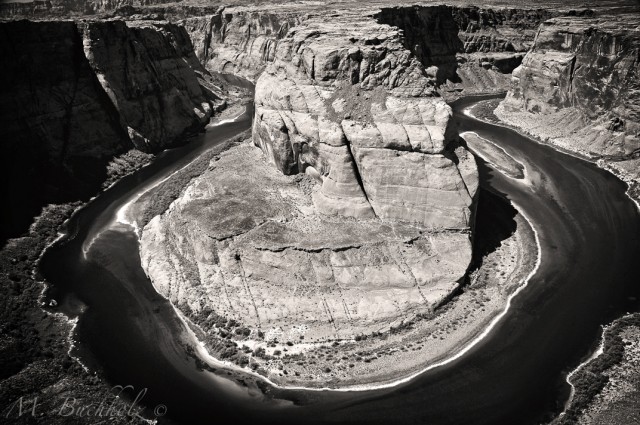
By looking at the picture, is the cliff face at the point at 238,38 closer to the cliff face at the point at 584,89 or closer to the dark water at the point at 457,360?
the cliff face at the point at 584,89

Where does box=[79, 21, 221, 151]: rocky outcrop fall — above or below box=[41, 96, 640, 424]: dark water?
above

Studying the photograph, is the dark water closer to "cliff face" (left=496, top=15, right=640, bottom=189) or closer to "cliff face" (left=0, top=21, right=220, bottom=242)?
"cliff face" (left=0, top=21, right=220, bottom=242)

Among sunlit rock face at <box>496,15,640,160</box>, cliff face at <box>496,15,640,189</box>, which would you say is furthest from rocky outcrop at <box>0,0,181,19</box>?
sunlit rock face at <box>496,15,640,160</box>

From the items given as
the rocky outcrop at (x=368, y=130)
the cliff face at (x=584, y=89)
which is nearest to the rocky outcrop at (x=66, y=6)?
the cliff face at (x=584, y=89)

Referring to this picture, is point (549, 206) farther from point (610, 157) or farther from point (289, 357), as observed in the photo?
point (289, 357)

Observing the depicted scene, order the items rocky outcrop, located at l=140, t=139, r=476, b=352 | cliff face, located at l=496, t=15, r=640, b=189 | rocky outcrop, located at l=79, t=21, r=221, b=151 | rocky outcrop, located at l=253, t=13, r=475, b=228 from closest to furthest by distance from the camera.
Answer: rocky outcrop, located at l=140, t=139, r=476, b=352 < rocky outcrop, located at l=253, t=13, r=475, b=228 < cliff face, located at l=496, t=15, r=640, b=189 < rocky outcrop, located at l=79, t=21, r=221, b=151

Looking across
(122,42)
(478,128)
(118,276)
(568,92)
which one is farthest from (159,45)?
(568,92)

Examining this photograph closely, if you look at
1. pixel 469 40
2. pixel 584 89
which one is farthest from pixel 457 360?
pixel 469 40
